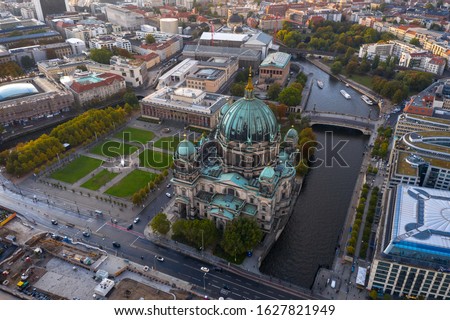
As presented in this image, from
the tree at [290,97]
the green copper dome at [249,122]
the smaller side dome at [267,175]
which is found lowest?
the tree at [290,97]

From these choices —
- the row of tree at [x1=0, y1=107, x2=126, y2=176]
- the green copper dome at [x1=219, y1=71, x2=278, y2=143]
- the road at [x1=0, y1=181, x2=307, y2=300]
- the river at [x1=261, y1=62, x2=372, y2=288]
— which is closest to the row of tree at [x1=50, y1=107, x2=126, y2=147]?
the row of tree at [x1=0, y1=107, x2=126, y2=176]

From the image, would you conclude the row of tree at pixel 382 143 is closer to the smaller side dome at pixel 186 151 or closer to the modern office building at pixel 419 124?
the modern office building at pixel 419 124

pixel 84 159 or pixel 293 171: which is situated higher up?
pixel 293 171

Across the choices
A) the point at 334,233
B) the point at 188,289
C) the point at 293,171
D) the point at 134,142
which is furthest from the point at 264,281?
the point at 134,142

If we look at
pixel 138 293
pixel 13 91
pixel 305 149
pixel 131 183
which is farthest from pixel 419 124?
pixel 13 91

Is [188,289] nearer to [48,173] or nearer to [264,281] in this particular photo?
[264,281]

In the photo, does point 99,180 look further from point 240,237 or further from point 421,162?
point 421,162

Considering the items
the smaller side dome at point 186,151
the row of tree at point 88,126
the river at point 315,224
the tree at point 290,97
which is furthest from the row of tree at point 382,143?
the row of tree at point 88,126
